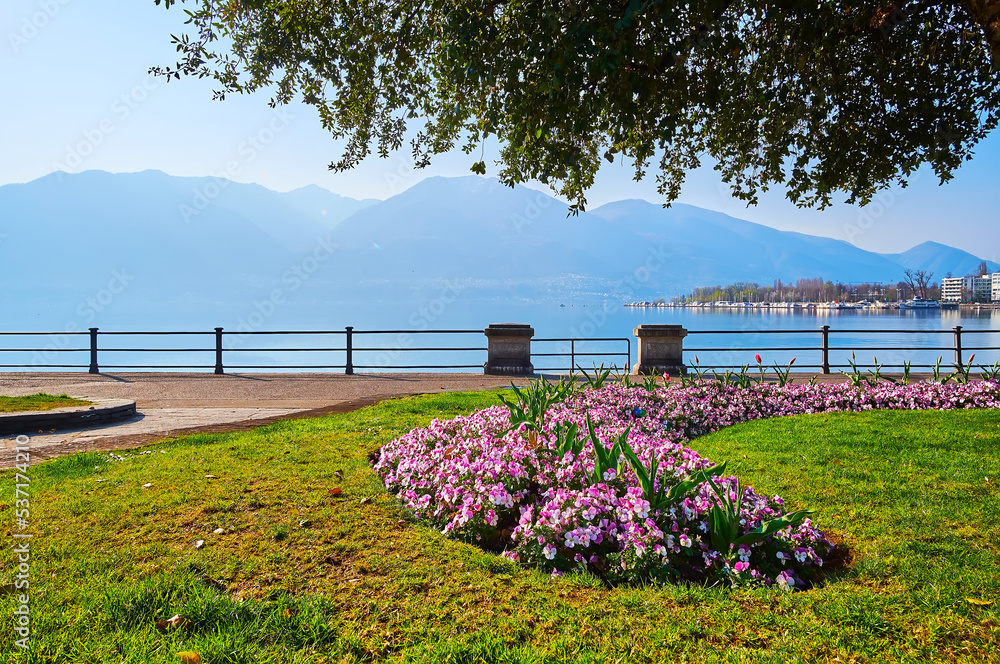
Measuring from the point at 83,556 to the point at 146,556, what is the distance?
1.13 feet

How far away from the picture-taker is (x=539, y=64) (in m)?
5.18

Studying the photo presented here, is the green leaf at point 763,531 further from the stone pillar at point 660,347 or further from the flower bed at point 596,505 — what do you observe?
the stone pillar at point 660,347

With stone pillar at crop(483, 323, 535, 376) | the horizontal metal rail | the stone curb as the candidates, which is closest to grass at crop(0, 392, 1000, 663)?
the stone curb

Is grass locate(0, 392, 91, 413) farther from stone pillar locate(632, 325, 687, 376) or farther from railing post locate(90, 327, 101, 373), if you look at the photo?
stone pillar locate(632, 325, 687, 376)

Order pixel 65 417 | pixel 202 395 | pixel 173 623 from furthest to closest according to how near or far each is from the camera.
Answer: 1. pixel 202 395
2. pixel 65 417
3. pixel 173 623

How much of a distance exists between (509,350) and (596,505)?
1149 centimetres

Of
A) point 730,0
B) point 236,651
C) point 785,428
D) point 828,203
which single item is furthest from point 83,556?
point 828,203

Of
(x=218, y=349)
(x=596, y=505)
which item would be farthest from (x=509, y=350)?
(x=596, y=505)

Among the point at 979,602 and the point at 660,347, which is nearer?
the point at 979,602

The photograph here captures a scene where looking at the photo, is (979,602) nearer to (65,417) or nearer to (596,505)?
(596,505)

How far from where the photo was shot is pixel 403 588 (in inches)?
113

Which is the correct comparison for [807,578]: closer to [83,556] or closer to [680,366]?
[83,556]

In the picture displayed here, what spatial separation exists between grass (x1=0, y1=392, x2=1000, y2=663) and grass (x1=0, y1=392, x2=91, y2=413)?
3.90 meters

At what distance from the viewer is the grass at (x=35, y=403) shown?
7.91 meters
